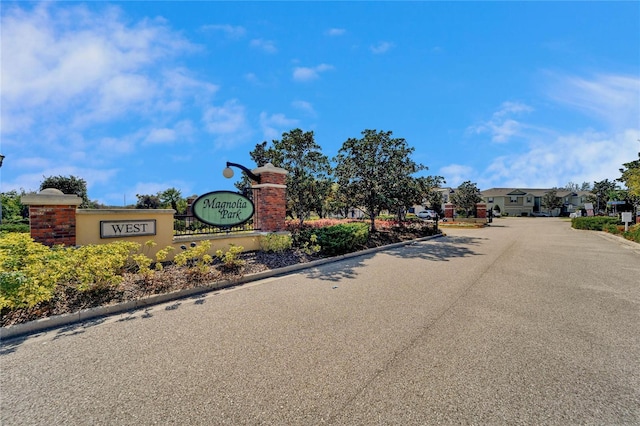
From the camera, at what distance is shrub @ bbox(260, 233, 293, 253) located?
938cm

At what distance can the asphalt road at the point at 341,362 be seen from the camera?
256cm

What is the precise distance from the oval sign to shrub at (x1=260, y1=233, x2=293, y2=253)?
94 centimetres

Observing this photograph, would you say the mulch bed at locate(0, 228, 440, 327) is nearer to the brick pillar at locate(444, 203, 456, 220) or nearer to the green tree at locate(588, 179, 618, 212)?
the brick pillar at locate(444, 203, 456, 220)

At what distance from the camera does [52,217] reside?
645 cm

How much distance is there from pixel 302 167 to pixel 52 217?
32.9 feet

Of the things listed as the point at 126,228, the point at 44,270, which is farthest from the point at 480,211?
the point at 44,270

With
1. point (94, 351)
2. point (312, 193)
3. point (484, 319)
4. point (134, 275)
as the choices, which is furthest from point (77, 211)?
point (312, 193)

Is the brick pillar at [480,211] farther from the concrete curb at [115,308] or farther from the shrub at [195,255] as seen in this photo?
the shrub at [195,255]

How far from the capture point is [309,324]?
439 centimetres

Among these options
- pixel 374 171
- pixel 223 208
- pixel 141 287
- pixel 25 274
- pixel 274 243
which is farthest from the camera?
pixel 374 171

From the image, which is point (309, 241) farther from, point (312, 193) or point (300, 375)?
point (300, 375)

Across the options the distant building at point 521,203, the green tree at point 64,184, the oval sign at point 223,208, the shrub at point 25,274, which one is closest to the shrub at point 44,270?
the shrub at point 25,274

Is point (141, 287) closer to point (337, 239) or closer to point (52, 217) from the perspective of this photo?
point (52, 217)

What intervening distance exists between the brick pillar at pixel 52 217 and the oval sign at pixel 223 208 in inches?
107
